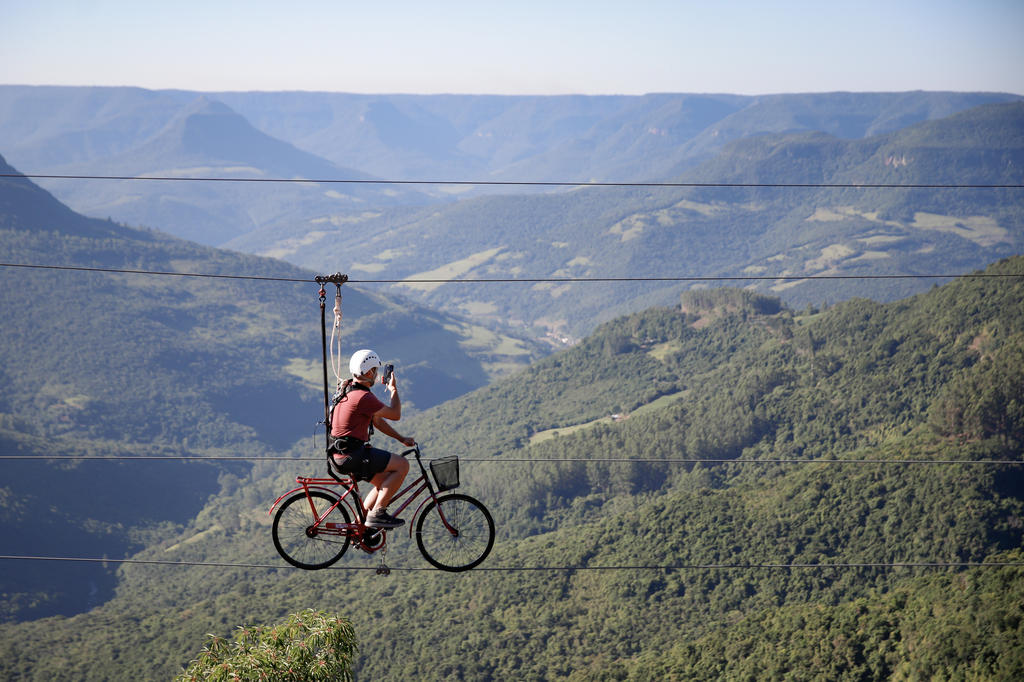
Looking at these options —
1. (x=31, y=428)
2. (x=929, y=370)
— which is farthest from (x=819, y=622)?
(x=31, y=428)

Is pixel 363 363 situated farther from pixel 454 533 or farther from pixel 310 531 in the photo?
pixel 454 533

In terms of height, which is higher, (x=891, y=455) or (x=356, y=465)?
(x=356, y=465)

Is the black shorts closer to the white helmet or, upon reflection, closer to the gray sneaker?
the gray sneaker

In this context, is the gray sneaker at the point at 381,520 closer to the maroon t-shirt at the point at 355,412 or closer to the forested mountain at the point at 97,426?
the maroon t-shirt at the point at 355,412

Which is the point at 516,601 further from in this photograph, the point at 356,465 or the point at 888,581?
the point at 356,465

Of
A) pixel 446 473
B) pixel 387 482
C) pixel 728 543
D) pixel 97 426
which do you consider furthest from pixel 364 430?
pixel 97 426

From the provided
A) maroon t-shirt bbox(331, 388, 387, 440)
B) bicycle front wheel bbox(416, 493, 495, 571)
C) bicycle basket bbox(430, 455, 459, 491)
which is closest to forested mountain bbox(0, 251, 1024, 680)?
bicycle basket bbox(430, 455, 459, 491)

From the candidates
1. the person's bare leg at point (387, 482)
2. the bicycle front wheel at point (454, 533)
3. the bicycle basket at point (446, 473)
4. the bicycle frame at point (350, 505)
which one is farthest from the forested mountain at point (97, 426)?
the bicycle basket at point (446, 473)
